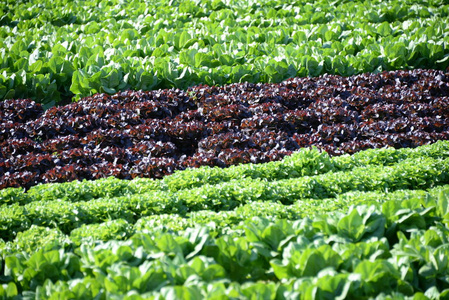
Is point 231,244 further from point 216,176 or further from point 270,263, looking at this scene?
point 216,176

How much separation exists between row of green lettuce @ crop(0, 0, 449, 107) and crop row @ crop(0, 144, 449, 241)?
4.12m

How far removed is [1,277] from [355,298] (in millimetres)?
2372

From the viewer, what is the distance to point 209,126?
266 inches

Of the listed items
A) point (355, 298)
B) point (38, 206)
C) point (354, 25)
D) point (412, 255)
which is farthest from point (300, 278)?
point (354, 25)

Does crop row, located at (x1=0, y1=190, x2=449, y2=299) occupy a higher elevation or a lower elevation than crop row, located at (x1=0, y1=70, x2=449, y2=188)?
higher

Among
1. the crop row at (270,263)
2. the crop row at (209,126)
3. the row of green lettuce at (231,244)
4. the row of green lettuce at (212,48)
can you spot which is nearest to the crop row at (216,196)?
the row of green lettuce at (231,244)

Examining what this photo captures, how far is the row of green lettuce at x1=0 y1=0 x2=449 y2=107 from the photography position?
8.28 metres

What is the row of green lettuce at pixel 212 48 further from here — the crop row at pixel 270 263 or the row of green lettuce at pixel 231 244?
the crop row at pixel 270 263

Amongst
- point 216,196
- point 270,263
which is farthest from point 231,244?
point 216,196

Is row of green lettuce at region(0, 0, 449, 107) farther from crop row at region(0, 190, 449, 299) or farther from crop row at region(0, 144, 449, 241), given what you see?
crop row at region(0, 190, 449, 299)

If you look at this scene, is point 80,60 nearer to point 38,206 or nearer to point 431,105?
point 38,206

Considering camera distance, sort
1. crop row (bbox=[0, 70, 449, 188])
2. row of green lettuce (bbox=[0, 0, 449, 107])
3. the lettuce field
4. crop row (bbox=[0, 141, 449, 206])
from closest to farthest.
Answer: the lettuce field → crop row (bbox=[0, 141, 449, 206]) → crop row (bbox=[0, 70, 449, 188]) → row of green lettuce (bbox=[0, 0, 449, 107])

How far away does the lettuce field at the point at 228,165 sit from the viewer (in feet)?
8.38

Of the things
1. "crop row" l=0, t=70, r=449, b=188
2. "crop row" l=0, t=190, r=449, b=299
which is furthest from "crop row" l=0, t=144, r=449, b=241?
"crop row" l=0, t=70, r=449, b=188
